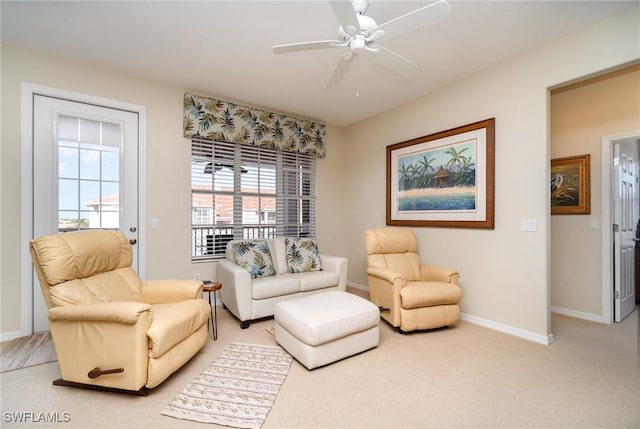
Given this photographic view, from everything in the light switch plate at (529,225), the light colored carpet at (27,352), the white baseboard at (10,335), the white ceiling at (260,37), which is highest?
the white ceiling at (260,37)

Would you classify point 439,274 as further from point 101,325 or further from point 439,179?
point 101,325

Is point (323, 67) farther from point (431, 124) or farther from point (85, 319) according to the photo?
point (85, 319)

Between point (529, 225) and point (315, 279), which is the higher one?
point (529, 225)

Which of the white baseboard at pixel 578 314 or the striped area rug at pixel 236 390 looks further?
the white baseboard at pixel 578 314

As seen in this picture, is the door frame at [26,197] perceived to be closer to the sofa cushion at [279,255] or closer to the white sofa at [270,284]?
the white sofa at [270,284]

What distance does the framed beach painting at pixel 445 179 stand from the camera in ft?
9.95

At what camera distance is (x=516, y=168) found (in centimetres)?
280

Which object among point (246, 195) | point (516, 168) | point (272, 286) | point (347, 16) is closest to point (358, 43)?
point (347, 16)

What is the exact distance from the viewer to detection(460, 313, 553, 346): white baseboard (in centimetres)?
259

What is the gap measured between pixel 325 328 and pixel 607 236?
3.23 metres

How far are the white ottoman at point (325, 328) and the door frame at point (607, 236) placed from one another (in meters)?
2.61

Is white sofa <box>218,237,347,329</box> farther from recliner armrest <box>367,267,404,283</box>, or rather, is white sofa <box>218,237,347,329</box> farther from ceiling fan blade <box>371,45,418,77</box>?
ceiling fan blade <box>371,45,418,77</box>

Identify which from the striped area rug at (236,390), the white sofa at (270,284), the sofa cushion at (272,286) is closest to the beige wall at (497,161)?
the white sofa at (270,284)

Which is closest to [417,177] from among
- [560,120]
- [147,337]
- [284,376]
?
[560,120]
